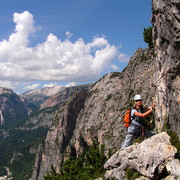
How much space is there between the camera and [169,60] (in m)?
19.2

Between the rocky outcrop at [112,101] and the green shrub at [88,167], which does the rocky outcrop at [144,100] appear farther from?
the green shrub at [88,167]

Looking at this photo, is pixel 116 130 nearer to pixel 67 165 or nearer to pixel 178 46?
pixel 67 165

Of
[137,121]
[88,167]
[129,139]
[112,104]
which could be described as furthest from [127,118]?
[112,104]

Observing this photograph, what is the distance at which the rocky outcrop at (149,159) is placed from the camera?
15250 mm

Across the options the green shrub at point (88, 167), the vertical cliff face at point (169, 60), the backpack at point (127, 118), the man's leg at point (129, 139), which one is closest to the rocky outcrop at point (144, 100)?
the vertical cliff face at point (169, 60)

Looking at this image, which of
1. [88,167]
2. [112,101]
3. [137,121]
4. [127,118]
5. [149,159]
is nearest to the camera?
[149,159]

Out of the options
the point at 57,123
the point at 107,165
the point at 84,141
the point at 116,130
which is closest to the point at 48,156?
the point at 57,123

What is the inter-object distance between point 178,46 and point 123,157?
921 cm

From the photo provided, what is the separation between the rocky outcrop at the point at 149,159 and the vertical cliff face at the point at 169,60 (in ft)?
7.91

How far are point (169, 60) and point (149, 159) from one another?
8010mm

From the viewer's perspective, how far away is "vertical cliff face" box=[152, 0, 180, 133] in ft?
57.9

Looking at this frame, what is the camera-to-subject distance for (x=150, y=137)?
17484 millimetres

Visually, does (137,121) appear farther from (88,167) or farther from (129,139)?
(88,167)

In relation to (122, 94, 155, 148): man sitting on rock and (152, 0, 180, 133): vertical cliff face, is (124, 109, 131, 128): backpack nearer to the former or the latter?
(122, 94, 155, 148): man sitting on rock
